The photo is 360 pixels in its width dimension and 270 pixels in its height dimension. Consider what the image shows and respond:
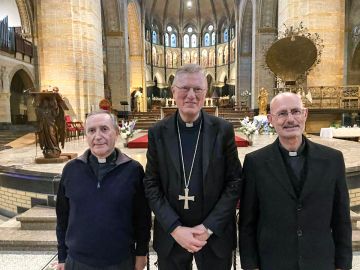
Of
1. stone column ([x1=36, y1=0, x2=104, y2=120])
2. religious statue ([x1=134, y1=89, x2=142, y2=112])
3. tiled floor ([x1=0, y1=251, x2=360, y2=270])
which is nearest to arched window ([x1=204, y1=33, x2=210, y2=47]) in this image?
religious statue ([x1=134, y1=89, x2=142, y2=112])

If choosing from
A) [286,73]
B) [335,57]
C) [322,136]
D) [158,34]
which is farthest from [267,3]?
[158,34]

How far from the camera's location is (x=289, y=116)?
65.1 inches

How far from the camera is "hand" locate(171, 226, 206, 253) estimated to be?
166 centimetres

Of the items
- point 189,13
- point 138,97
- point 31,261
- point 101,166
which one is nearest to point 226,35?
point 189,13

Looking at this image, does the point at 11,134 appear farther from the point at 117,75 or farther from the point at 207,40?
the point at 207,40

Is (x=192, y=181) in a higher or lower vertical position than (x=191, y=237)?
higher

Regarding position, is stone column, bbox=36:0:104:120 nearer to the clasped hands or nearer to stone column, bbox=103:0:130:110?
stone column, bbox=103:0:130:110

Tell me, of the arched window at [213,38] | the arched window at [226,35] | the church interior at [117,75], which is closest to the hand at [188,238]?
the church interior at [117,75]

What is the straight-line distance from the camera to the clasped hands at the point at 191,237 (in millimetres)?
1660

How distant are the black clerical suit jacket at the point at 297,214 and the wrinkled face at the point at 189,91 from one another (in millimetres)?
458

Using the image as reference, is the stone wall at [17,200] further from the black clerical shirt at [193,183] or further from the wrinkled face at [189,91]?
the wrinkled face at [189,91]

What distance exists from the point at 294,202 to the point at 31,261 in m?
2.92

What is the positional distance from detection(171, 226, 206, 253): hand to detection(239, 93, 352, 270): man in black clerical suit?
296 millimetres

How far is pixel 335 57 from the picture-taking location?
34.7ft
